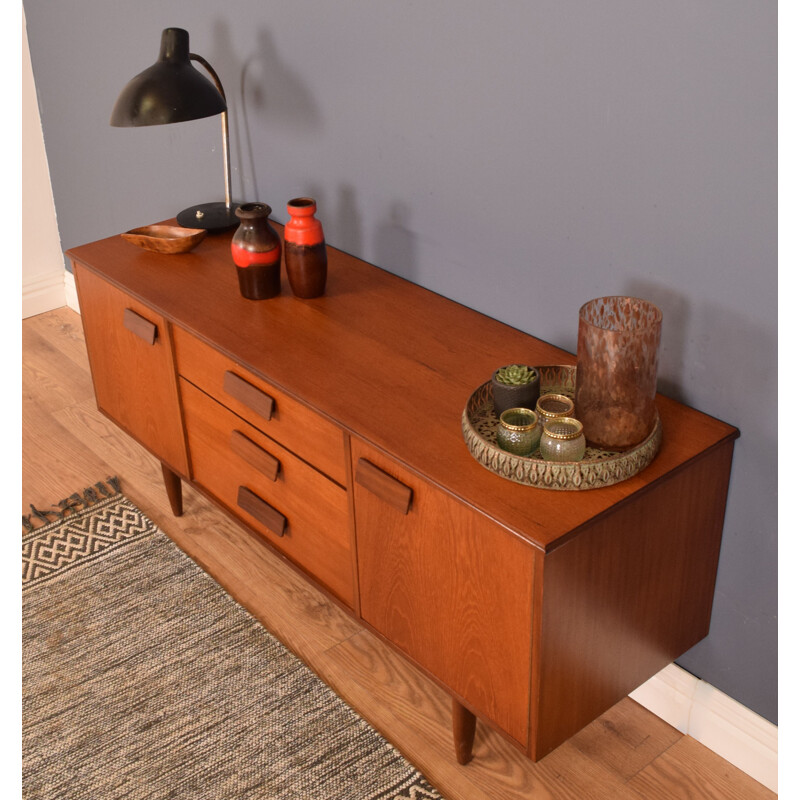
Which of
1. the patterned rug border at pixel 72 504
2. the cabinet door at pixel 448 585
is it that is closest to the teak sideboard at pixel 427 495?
the cabinet door at pixel 448 585

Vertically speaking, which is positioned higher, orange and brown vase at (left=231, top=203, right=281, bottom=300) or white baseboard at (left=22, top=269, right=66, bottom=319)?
orange and brown vase at (left=231, top=203, right=281, bottom=300)

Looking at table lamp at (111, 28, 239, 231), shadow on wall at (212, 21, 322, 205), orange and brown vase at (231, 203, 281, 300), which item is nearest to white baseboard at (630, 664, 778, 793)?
orange and brown vase at (231, 203, 281, 300)

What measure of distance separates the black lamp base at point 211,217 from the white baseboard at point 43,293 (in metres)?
1.44

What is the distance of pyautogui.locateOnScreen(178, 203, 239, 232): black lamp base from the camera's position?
8.13 ft

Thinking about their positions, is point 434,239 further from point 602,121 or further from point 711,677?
point 711,677

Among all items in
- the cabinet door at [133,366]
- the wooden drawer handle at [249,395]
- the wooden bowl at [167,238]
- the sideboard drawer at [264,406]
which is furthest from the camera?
the wooden bowl at [167,238]

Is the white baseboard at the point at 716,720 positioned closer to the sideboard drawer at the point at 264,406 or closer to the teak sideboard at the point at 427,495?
the teak sideboard at the point at 427,495

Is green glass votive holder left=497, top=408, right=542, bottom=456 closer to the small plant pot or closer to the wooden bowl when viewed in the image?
the small plant pot

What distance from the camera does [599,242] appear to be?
1738 mm

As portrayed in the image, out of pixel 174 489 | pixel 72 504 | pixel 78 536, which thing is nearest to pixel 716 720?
pixel 174 489

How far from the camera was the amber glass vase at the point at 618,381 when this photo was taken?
4.98ft

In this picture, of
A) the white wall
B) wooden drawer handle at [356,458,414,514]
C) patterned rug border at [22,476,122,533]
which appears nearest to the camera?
wooden drawer handle at [356,458,414,514]

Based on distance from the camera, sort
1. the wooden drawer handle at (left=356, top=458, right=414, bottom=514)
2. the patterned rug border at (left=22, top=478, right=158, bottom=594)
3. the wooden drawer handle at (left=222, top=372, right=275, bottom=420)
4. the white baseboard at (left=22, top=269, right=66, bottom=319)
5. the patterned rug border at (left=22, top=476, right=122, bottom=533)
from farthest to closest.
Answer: the white baseboard at (left=22, top=269, right=66, bottom=319)
the patterned rug border at (left=22, top=476, right=122, bottom=533)
the patterned rug border at (left=22, top=478, right=158, bottom=594)
the wooden drawer handle at (left=222, top=372, right=275, bottom=420)
the wooden drawer handle at (left=356, top=458, right=414, bottom=514)

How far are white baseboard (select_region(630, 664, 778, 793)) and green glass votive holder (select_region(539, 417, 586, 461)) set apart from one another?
0.63 m
